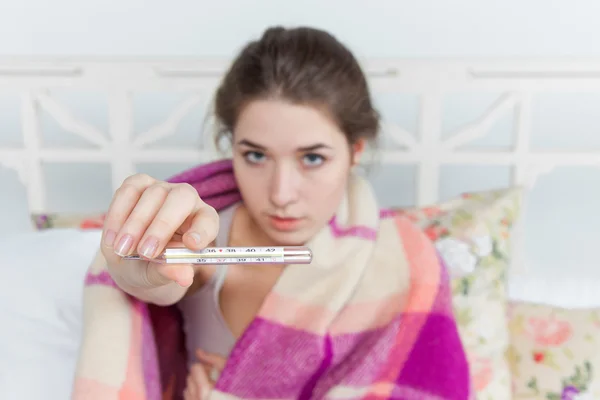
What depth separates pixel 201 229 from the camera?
487mm

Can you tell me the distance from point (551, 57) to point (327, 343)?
69 centimetres

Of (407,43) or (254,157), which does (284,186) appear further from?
(407,43)

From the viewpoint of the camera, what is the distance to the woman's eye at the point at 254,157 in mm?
775

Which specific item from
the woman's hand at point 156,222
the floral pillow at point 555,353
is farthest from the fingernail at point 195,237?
the floral pillow at point 555,353

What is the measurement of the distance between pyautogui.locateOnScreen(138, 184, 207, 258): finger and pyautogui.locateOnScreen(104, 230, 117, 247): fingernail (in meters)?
0.03

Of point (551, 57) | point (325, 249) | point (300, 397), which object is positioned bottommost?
point (300, 397)

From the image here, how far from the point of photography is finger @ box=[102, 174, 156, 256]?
0.50 metres

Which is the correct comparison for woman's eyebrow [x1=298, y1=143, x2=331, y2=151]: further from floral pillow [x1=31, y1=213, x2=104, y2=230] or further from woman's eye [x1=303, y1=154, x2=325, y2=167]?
floral pillow [x1=31, y1=213, x2=104, y2=230]

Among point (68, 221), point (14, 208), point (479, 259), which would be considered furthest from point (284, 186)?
point (14, 208)

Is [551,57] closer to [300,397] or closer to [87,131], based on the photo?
[300,397]

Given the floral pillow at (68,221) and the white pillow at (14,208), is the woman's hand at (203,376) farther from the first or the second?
the white pillow at (14,208)

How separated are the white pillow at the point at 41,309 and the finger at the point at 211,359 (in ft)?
0.54

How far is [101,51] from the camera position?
1.15 m

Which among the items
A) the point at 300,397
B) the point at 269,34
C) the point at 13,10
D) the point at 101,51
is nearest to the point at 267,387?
the point at 300,397
